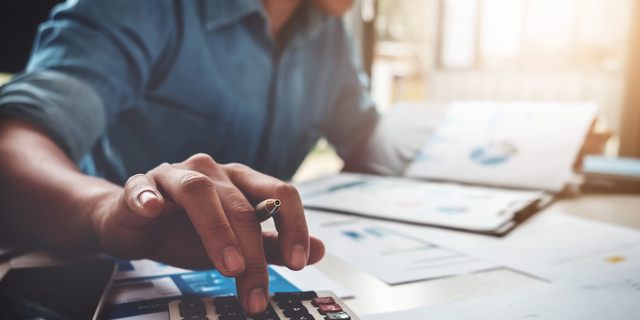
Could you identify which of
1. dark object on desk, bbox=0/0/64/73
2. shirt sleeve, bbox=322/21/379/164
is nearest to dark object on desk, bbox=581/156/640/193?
shirt sleeve, bbox=322/21/379/164

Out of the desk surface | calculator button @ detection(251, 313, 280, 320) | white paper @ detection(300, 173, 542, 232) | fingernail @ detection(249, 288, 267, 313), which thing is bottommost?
white paper @ detection(300, 173, 542, 232)

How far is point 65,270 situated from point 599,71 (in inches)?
134

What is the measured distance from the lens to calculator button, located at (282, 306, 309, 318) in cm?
30

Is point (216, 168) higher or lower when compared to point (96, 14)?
lower

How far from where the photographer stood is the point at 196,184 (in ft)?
1.02

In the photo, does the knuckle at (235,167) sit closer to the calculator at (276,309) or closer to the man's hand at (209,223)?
the man's hand at (209,223)

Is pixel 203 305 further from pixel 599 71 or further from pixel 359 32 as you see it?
pixel 599 71

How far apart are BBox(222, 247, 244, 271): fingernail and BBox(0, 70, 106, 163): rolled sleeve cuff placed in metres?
0.35

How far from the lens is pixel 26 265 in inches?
15.6

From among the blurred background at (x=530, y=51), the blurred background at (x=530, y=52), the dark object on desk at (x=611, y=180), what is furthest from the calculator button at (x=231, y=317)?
the blurred background at (x=530, y=52)

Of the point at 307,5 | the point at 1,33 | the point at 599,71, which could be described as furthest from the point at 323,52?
the point at 599,71

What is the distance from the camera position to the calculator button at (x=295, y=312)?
0.30m

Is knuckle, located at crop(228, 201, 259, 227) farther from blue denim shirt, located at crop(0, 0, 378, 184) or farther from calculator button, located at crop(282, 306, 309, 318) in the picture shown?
blue denim shirt, located at crop(0, 0, 378, 184)

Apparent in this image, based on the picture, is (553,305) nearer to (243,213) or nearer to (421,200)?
(243,213)
